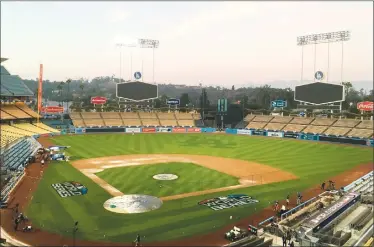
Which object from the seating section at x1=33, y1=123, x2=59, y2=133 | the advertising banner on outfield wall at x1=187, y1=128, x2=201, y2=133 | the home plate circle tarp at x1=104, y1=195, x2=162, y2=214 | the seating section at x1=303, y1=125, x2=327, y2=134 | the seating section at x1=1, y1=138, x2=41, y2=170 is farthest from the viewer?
the advertising banner on outfield wall at x1=187, y1=128, x2=201, y2=133

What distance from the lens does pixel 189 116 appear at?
11450cm

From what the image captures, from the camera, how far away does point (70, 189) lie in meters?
36.2

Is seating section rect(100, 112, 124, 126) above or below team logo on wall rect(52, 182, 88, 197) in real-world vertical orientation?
above

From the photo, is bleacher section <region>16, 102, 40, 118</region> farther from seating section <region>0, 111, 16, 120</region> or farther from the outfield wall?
the outfield wall

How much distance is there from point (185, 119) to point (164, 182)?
72.5 metres

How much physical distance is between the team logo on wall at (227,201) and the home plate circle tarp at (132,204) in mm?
4619

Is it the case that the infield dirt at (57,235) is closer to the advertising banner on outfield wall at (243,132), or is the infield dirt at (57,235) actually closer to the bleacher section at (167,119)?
the advertising banner on outfield wall at (243,132)

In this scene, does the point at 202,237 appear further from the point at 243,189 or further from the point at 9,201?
the point at 9,201

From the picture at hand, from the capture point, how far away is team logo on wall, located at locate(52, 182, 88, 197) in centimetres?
3478

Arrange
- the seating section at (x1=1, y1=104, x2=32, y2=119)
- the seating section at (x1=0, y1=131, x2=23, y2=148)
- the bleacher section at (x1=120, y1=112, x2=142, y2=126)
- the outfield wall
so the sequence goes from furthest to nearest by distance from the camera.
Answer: the bleacher section at (x1=120, y1=112, x2=142, y2=126) < the seating section at (x1=1, y1=104, x2=32, y2=119) < the outfield wall < the seating section at (x1=0, y1=131, x2=23, y2=148)

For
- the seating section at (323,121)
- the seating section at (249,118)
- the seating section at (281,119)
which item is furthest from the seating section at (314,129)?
the seating section at (249,118)

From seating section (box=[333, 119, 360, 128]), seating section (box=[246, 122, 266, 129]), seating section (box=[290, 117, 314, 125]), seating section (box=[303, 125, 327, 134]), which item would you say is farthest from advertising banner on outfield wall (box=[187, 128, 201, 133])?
seating section (box=[333, 119, 360, 128])

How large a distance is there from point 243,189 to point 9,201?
79.0ft

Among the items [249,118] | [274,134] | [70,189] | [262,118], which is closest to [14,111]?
[70,189]
